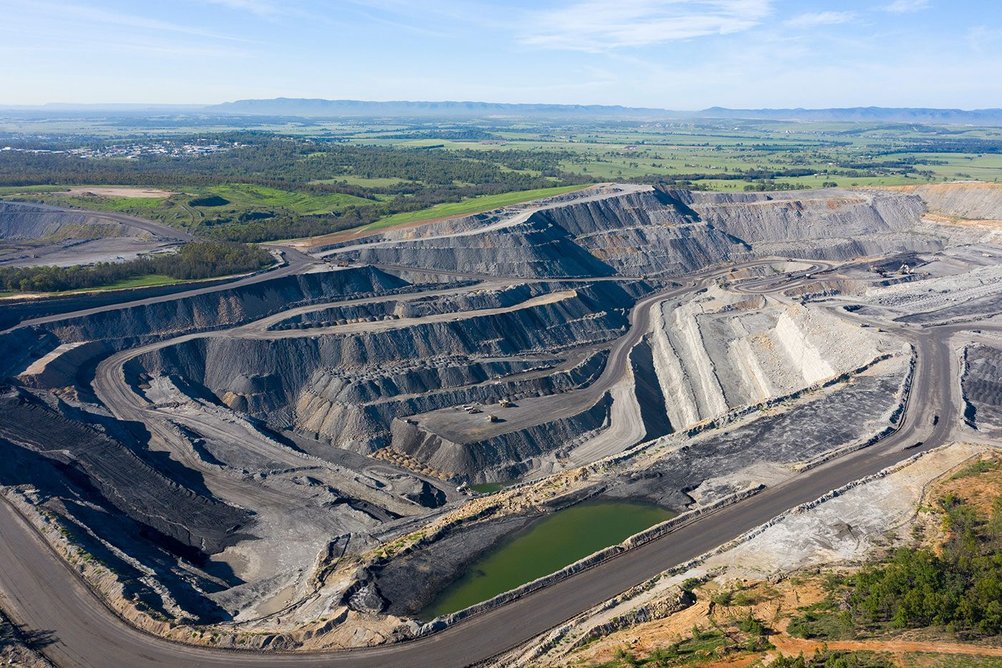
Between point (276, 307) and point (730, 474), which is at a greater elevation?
point (276, 307)

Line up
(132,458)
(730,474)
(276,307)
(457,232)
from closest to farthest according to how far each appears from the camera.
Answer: (730,474), (132,458), (276,307), (457,232)

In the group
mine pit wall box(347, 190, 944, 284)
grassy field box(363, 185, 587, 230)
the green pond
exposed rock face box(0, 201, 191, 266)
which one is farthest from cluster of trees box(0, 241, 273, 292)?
Answer: the green pond

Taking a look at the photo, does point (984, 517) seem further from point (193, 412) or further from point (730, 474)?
point (193, 412)

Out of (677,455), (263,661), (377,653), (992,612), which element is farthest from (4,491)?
(992,612)

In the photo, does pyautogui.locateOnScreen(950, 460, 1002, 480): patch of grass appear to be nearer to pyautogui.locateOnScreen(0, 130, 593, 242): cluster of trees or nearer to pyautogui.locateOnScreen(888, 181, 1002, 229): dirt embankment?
pyautogui.locateOnScreen(0, 130, 593, 242): cluster of trees

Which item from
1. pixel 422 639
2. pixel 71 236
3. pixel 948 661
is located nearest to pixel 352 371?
pixel 422 639

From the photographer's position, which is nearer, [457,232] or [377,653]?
[377,653]
